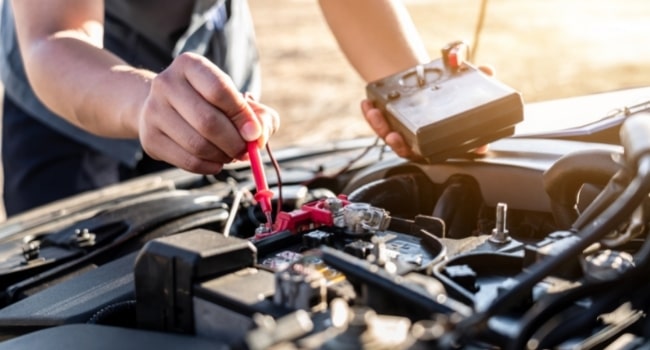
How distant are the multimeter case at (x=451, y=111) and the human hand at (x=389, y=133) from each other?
14 millimetres

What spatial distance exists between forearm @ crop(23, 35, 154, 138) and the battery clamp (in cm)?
37

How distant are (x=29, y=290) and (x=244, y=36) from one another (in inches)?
42.7

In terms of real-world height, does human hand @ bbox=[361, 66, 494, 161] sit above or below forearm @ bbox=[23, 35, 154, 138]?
below

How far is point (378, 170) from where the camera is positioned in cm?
144

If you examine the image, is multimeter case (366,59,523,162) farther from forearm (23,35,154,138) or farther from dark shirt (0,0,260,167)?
dark shirt (0,0,260,167)

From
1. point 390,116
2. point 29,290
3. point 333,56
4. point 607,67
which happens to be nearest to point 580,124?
point 390,116

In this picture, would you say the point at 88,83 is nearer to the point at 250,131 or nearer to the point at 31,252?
the point at 31,252

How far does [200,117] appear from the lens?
43.7 inches

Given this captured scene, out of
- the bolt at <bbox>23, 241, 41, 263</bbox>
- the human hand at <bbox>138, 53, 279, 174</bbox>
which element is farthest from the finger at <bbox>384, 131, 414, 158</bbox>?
the bolt at <bbox>23, 241, 41, 263</bbox>

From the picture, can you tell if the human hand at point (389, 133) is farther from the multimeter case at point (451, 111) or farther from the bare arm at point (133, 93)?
the bare arm at point (133, 93)

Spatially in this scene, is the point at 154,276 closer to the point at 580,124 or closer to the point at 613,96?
the point at 580,124

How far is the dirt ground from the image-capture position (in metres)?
5.47

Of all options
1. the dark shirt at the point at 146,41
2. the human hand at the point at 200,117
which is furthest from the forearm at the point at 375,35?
the human hand at the point at 200,117

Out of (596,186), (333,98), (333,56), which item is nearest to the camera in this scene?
(596,186)
